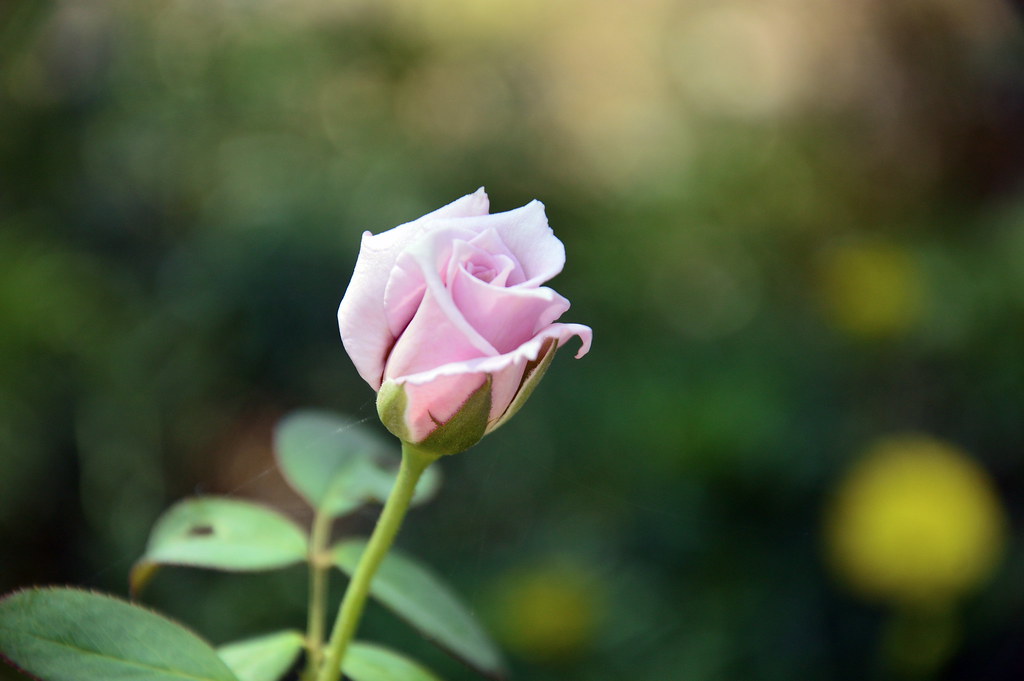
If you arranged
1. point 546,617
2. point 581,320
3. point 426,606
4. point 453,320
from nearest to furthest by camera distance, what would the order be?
1. point 453,320
2. point 426,606
3. point 546,617
4. point 581,320

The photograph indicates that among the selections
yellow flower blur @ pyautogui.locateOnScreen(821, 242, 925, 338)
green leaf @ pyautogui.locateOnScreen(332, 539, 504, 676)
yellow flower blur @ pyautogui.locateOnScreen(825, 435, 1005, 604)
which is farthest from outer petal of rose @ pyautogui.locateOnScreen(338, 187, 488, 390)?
yellow flower blur @ pyautogui.locateOnScreen(821, 242, 925, 338)

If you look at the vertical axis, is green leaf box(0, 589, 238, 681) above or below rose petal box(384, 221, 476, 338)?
below

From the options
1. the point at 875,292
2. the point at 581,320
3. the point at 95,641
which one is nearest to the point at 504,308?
the point at 95,641

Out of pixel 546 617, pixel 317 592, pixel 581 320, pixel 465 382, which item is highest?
pixel 465 382

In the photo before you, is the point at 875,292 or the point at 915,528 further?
the point at 875,292

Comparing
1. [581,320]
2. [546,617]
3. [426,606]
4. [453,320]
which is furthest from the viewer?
[581,320]

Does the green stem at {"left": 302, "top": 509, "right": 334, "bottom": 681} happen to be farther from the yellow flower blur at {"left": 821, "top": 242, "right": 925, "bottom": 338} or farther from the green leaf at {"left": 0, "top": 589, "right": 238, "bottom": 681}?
the yellow flower blur at {"left": 821, "top": 242, "right": 925, "bottom": 338}

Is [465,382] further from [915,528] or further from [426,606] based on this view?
[915,528]

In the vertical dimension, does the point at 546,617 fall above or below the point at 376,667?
below
